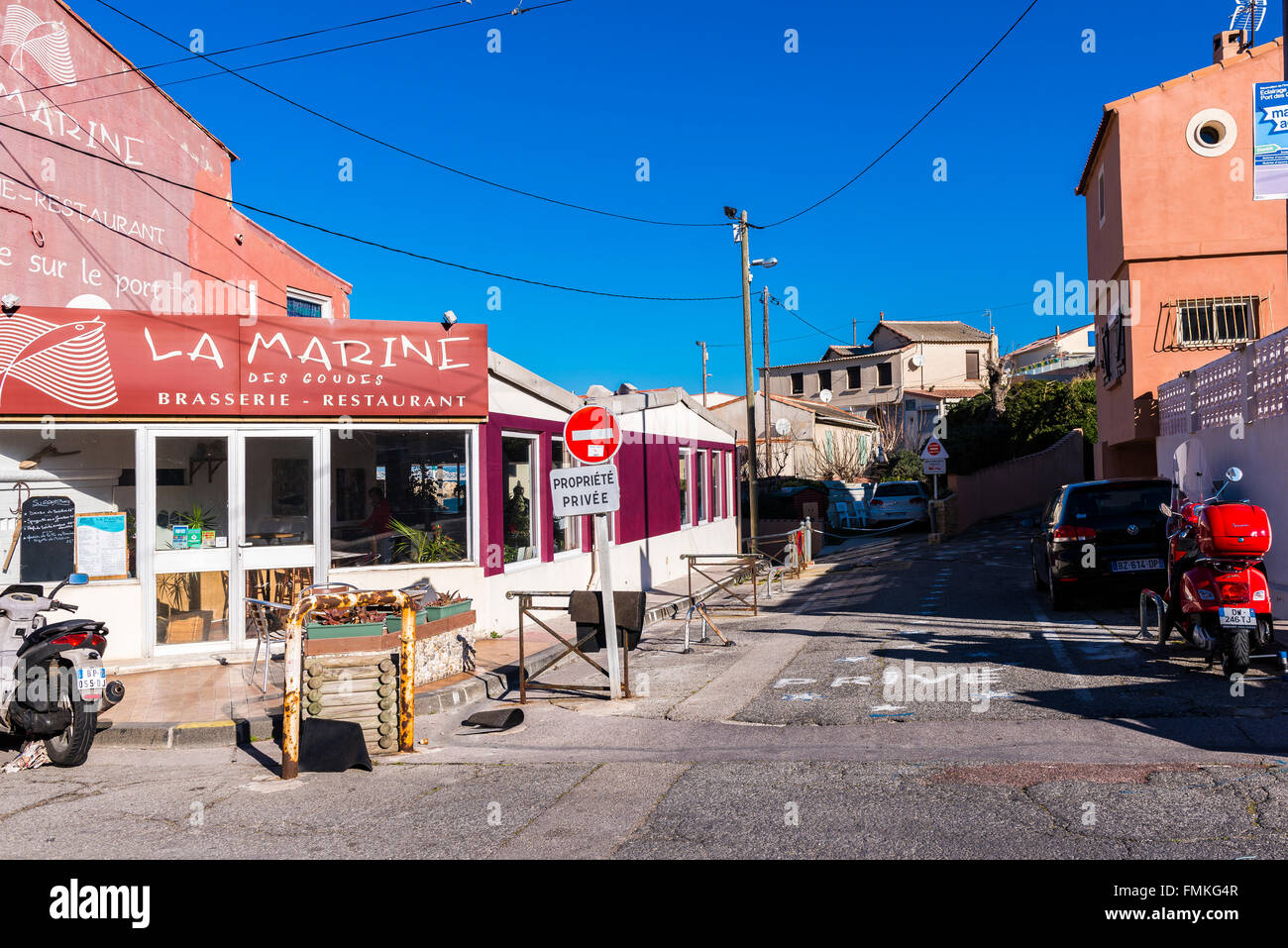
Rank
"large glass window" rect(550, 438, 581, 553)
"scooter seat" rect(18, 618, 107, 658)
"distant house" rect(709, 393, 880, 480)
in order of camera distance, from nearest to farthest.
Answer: "scooter seat" rect(18, 618, 107, 658)
"large glass window" rect(550, 438, 581, 553)
"distant house" rect(709, 393, 880, 480)

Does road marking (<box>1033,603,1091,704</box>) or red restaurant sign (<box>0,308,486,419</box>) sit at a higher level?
Result: red restaurant sign (<box>0,308,486,419</box>)

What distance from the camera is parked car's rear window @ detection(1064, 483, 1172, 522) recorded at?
11492 millimetres

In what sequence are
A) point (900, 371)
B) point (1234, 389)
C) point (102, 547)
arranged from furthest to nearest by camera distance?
point (900, 371)
point (1234, 389)
point (102, 547)

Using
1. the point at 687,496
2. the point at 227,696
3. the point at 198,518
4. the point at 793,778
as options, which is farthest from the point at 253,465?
the point at 687,496

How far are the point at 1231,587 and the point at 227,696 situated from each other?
26.6 ft

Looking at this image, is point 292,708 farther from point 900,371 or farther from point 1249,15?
point 900,371

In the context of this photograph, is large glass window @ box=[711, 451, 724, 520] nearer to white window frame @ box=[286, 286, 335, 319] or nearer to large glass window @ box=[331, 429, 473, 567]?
white window frame @ box=[286, 286, 335, 319]

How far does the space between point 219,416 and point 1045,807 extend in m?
8.75

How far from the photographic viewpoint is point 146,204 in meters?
16.9

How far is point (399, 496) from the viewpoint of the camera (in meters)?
11.2

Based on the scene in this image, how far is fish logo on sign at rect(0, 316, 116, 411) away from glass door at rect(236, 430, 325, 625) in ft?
4.82

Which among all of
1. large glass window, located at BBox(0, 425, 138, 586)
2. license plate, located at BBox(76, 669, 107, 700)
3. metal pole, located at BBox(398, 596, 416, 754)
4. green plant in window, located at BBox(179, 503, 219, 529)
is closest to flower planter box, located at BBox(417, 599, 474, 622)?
metal pole, located at BBox(398, 596, 416, 754)
